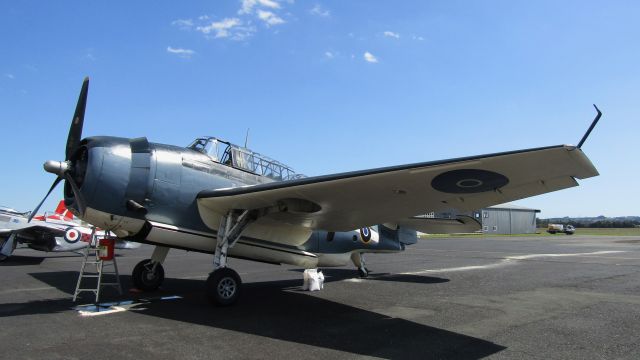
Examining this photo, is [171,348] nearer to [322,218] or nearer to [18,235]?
[322,218]

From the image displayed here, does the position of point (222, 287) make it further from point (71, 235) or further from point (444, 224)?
point (71, 235)

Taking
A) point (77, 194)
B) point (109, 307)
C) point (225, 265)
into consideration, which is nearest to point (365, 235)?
point (225, 265)

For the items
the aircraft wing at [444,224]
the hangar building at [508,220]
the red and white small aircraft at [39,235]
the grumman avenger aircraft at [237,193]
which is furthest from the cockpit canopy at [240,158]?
the hangar building at [508,220]

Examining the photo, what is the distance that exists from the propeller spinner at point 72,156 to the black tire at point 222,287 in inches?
97.7

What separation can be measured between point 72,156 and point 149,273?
344 centimetres

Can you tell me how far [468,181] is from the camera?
6066 mm

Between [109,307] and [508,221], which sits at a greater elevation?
[508,221]

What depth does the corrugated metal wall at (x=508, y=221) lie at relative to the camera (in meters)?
74.4

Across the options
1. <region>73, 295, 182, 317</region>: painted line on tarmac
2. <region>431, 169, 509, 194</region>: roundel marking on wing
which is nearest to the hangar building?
<region>431, 169, 509, 194</region>: roundel marking on wing

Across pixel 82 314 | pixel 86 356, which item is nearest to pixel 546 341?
pixel 86 356

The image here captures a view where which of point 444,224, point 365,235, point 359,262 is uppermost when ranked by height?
point 444,224

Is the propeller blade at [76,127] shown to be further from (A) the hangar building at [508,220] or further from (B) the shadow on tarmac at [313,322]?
(A) the hangar building at [508,220]

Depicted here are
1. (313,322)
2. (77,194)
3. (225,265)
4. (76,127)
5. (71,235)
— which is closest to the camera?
(313,322)

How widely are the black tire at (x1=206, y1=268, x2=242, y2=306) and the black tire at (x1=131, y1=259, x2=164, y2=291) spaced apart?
8.64ft
